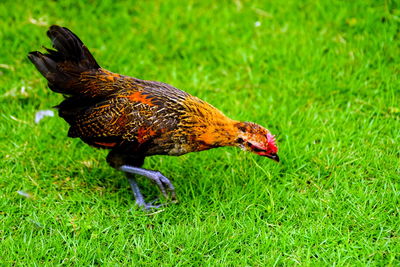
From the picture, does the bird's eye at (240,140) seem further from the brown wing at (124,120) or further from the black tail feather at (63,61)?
the black tail feather at (63,61)

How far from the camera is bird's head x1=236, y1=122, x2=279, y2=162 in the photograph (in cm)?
415

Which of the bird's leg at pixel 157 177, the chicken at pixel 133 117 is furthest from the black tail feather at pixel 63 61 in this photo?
the bird's leg at pixel 157 177

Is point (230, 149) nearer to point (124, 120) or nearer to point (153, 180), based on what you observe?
point (153, 180)

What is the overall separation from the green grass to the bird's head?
1.99 feet

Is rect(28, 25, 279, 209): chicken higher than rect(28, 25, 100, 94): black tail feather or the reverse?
the reverse

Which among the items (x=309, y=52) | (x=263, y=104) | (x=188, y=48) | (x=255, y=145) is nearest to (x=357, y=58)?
(x=309, y=52)

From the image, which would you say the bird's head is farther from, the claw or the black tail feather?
the black tail feather

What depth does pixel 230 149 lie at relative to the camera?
5227mm

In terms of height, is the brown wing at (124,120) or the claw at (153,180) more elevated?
the brown wing at (124,120)

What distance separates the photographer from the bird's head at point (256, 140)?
4.15m

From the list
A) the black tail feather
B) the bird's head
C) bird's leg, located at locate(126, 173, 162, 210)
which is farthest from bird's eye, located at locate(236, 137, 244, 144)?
the black tail feather

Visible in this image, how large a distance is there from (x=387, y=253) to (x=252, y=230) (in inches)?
44.8

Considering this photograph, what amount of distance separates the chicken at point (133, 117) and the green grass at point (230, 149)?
554mm

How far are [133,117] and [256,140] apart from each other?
1.11 meters
